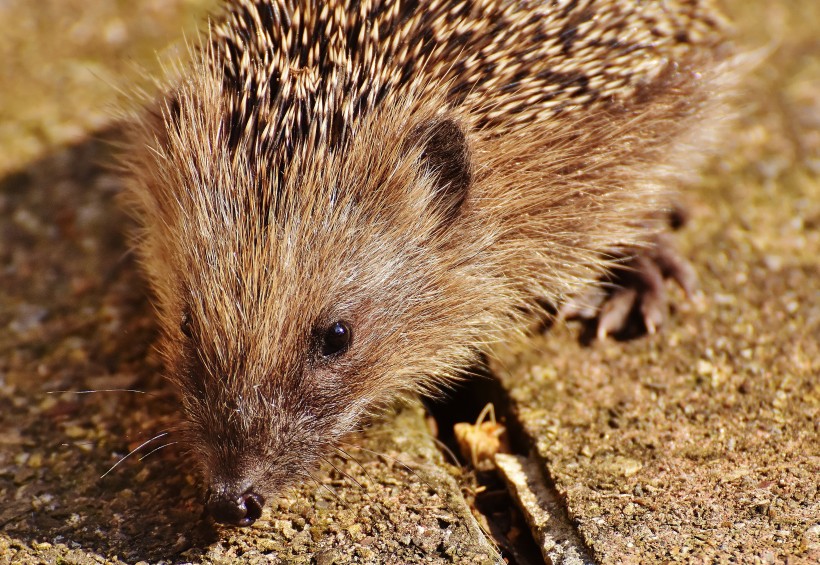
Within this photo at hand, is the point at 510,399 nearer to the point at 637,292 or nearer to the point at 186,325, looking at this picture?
the point at 637,292

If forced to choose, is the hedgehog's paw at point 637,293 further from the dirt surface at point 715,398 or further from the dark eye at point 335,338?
the dark eye at point 335,338

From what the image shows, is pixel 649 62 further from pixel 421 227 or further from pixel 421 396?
pixel 421 396

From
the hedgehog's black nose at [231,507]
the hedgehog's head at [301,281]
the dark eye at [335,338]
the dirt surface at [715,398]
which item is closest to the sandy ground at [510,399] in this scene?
the dirt surface at [715,398]

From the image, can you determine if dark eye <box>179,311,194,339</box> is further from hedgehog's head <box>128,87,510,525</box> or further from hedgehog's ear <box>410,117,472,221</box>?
hedgehog's ear <box>410,117,472,221</box>

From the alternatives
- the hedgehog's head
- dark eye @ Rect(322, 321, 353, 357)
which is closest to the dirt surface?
the hedgehog's head

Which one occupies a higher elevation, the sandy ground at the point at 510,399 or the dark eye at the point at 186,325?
the dark eye at the point at 186,325

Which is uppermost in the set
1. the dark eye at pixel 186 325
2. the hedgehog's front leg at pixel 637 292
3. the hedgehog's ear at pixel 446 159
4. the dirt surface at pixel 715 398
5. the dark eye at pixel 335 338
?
the hedgehog's ear at pixel 446 159

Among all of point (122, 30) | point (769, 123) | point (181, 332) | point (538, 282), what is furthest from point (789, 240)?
point (122, 30)

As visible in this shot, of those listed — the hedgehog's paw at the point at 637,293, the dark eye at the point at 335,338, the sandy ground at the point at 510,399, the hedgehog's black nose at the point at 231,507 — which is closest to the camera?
the hedgehog's black nose at the point at 231,507

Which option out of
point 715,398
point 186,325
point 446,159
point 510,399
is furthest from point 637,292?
point 186,325
